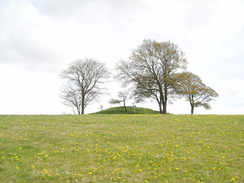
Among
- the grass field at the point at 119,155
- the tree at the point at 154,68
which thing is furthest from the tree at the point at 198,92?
the grass field at the point at 119,155

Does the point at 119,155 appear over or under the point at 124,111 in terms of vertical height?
under

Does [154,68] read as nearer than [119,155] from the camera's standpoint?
No

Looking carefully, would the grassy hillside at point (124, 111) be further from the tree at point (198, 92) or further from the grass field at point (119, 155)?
the grass field at point (119, 155)

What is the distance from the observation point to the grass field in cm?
1100

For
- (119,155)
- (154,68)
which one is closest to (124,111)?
(154,68)

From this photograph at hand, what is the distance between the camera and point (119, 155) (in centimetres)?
1447

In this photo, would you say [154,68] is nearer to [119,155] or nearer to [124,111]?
[124,111]

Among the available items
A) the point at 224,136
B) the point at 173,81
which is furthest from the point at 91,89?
the point at 224,136

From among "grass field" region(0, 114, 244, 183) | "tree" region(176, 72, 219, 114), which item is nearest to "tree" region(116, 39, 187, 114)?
"tree" region(176, 72, 219, 114)

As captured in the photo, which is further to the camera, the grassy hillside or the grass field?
the grassy hillside

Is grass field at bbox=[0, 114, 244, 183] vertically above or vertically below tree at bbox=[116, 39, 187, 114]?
below

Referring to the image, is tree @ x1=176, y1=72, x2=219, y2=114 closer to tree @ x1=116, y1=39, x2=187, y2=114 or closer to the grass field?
tree @ x1=116, y1=39, x2=187, y2=114

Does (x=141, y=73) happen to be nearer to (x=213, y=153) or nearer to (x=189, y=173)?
(x=213, y=153)

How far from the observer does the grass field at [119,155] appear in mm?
11002
